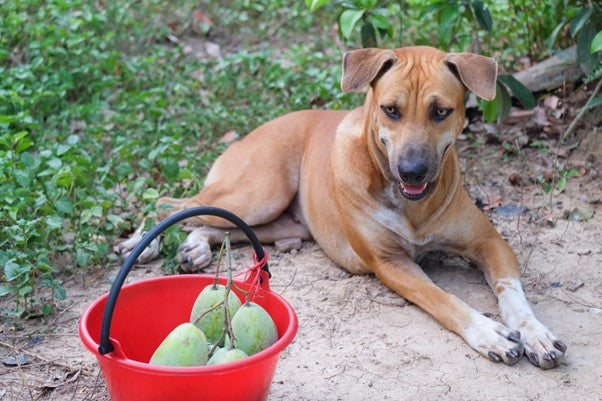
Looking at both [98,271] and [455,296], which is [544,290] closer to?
[455,296]

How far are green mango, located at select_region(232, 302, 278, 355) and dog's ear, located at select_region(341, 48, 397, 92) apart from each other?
1.50m

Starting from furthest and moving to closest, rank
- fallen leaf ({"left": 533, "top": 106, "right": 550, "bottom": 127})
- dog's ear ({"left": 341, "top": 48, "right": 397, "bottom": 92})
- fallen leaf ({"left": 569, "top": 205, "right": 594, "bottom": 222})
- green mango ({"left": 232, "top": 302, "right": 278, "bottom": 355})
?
fallen leaf ({"left": 533, "top": 106, "right": 550, "bottom": 127})
fallen leaf ({"left": 569, "top": 205, "right": 594, "bottom": 222})
dog's ear ({"left": 341, "top": 48, "right": 397, "bottom": 92})
green mango ({"left": 232, "top": 302, "right": 278, "bottom": 355})

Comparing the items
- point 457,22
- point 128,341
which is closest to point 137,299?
point 128,341

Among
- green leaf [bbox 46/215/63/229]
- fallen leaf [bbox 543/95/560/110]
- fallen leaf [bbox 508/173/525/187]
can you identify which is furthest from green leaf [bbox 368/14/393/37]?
green leaf [bbox 46/215/63/229]

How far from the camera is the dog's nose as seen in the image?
3844mm

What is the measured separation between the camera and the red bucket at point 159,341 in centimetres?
270

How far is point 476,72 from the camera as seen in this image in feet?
13.1

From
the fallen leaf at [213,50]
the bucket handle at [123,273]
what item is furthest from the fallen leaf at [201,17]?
the bucket handle at [123,273]

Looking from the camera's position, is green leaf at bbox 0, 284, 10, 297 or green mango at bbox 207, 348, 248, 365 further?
green leaf at bbox 0, 284, 10, 297

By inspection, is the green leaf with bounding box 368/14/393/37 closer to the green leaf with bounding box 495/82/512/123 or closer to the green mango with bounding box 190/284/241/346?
the green leaf with bounding box 495/82/512/123

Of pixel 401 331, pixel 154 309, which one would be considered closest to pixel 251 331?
pixel 154 309

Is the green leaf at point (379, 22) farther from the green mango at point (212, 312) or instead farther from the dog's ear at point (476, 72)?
the green mango at point (212, 312)

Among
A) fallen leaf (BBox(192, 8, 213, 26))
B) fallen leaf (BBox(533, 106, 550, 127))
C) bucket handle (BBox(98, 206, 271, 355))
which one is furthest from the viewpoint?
fallen leaf (BBox(192, 8, 213, 26))

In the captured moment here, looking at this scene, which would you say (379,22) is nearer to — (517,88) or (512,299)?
(517,88)
